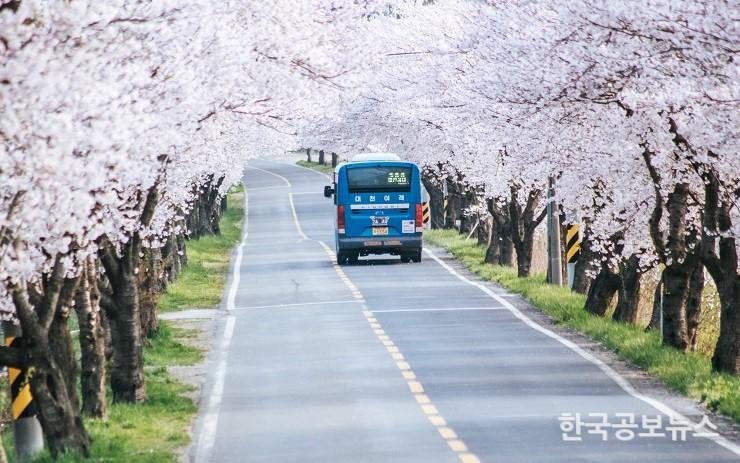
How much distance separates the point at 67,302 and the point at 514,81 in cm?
834

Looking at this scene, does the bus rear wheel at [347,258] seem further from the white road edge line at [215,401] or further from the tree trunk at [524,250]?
the white road edge line at [215,401]

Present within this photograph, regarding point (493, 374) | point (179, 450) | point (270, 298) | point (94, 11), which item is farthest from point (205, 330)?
point (94, 11)

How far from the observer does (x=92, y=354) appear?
18594 mm

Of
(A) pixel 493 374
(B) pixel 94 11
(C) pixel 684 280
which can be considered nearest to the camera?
(B) pixel 94 11

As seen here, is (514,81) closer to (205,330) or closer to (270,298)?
(205,330)

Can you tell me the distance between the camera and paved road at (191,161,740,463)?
15.8m

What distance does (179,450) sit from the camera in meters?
16.8

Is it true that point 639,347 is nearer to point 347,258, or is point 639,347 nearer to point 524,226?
point 524,226

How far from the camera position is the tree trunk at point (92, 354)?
60.3 feet

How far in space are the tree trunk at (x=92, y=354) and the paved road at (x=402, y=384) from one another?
4.31 feet

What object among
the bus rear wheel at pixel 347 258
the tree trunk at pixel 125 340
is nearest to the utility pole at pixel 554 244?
the bus rear wheel at pixel 347 258


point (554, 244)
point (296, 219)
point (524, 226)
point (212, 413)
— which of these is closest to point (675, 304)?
point (212, 413)

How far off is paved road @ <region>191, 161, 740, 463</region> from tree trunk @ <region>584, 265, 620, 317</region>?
1417 mm

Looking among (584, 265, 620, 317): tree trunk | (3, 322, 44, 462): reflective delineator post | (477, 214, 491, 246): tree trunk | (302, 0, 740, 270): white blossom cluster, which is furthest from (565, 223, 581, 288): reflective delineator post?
(3, 322, 44, 462): reflective delineator post
